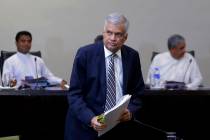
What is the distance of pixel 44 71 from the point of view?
6094 mm

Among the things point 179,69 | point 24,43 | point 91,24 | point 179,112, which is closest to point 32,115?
point 179,112

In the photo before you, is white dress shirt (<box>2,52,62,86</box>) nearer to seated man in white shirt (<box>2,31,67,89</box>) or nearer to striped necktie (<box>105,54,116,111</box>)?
seated man in white shirt (<box>2,31,67,89</box>)

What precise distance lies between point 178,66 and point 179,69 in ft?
0.15

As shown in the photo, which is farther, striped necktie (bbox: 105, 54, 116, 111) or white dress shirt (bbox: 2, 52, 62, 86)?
white dress shirt (bbox: 2, 52, 62, 86)

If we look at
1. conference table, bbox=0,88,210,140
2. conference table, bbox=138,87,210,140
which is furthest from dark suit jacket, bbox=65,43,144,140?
conference table, bbox=138,87,210,140

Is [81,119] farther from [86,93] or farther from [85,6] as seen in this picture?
[85,6]

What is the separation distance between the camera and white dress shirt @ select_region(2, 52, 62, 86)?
5777 millimetres

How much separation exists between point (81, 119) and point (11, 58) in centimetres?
343

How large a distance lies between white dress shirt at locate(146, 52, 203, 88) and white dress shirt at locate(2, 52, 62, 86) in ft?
4.18

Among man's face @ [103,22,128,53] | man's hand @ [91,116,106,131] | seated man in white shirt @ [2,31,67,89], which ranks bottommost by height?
man's hand @ [91,116,106,131]

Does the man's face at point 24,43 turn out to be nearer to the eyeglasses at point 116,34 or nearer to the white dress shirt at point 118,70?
the white dress shirt at point 118,70

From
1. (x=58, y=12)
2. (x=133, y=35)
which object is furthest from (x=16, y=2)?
(x=133, y=35)

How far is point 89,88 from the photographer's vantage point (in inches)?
106

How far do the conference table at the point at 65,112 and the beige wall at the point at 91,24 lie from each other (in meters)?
2.83
